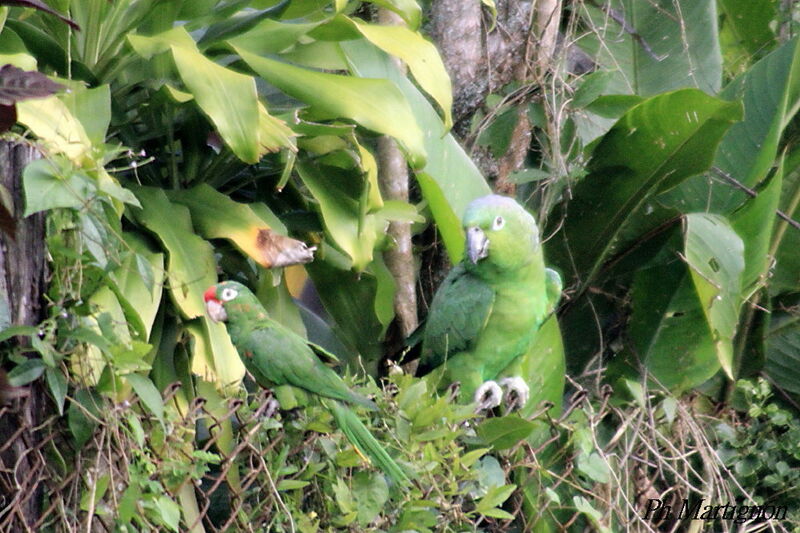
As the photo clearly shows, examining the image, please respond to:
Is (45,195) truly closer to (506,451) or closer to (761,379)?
(506,451)

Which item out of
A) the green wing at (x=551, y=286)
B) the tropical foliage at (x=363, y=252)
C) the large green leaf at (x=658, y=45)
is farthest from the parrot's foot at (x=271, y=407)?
the large green leaf at (x=658, y=45)

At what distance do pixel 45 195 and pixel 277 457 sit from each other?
76 cm

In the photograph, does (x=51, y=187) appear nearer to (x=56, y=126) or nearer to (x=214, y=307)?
(x=56, y=126)

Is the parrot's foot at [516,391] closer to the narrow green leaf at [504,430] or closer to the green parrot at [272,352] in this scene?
the narrow green leaf at [504,430]

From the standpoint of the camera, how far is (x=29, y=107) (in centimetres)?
206

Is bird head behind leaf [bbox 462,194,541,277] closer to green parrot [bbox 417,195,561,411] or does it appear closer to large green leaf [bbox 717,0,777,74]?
green parrot [bbox 417,195,561,411]

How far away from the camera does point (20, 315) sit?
1770mm

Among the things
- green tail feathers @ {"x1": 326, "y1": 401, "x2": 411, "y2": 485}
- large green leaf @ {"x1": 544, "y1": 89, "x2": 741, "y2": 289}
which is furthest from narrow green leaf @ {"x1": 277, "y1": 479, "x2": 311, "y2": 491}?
large green leaf @ {"x1": 544, "y1": 89, "x2": 741, "y2": 289}

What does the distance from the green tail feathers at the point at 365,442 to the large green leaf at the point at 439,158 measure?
983 millimetres

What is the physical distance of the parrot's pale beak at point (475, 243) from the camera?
2615 mm

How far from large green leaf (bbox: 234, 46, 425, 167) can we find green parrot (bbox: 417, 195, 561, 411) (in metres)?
0.29

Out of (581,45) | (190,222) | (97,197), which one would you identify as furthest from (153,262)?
(581,45)

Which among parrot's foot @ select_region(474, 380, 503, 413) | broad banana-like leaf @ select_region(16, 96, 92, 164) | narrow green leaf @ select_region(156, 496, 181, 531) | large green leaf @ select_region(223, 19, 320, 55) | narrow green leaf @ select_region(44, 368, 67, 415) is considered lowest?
parrot's foot @ select_region(474, 380, 503, 413)

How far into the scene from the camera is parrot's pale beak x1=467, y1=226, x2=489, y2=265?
2.62 meters
